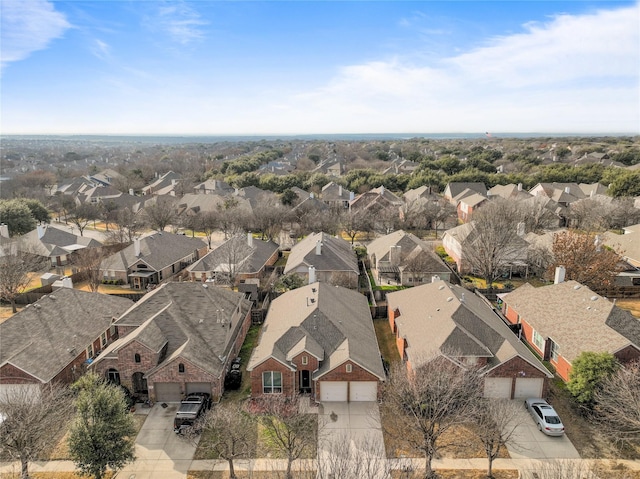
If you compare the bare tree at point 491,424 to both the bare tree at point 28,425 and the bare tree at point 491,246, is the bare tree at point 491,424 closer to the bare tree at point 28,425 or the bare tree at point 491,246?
the bare tree at point 28,425

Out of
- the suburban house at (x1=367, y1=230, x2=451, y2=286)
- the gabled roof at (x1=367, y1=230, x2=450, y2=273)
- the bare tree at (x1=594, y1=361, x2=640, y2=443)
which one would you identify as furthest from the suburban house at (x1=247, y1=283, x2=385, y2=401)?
the gabled roof at (x1=367, y1=230, x2=450, y2=273)

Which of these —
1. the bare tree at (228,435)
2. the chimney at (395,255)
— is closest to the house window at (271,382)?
the bare tree at (228,435)

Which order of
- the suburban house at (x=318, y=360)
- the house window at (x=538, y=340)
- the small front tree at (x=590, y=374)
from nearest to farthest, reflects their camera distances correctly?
the small front tree at (x=590, y=374) → the suburban house at (x=318, y=360) → the house window at (x=538, y=340)

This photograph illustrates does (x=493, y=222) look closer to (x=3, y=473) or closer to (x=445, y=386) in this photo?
(x=445, y=386)

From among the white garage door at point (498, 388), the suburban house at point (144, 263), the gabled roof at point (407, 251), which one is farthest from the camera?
the suburban house at point (144, 263)

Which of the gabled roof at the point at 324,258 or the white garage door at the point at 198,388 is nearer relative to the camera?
the white garage door at the point at 198,388

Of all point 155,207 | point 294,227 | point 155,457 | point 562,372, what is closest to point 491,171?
point 294,227
